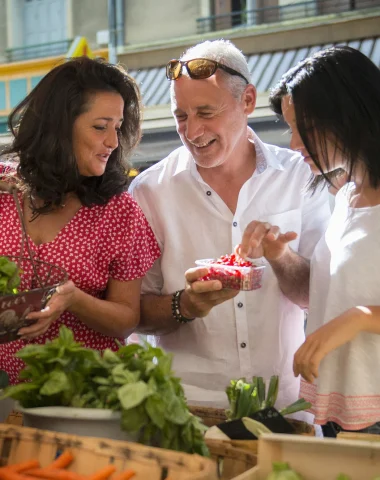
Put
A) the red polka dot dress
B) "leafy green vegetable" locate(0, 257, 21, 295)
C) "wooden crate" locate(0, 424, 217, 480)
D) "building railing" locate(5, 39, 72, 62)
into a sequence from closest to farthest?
"wooden crate" locate(0, 424, 217, 480) < "leafy green vegetable" locate(0, 257, 21, 295) < the red polka dot dress < "building railing" locate(5, 39, 72, 62)

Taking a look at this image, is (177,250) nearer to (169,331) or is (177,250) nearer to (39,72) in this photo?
(169,331)

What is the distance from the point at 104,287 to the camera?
2.35m

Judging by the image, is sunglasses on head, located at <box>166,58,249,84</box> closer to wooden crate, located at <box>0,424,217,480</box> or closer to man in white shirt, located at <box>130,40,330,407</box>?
man in white shirt, located at <box>130,40,330,407</box>

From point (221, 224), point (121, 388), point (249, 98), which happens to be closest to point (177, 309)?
point (221, 224)

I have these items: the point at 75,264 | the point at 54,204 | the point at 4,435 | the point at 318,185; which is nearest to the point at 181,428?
the point at 4,435

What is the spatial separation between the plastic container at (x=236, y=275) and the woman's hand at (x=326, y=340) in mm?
246

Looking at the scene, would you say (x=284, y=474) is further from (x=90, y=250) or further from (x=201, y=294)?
(x=90, y=250)

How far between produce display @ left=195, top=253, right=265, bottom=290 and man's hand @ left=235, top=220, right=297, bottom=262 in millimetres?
30

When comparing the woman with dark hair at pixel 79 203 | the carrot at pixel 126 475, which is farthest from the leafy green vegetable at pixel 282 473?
the woman with dark hair at pixel 79 203

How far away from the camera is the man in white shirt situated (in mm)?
2490

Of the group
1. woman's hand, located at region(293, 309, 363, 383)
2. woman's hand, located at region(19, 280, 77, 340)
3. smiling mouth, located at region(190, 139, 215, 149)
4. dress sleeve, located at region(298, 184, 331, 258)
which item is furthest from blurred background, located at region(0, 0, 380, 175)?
woman's hand, located at region(19, 280, 77, 340)

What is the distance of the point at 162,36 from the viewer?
5598 millimetres

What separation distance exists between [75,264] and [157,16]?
12.5 ft

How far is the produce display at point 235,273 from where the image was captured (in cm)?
211
